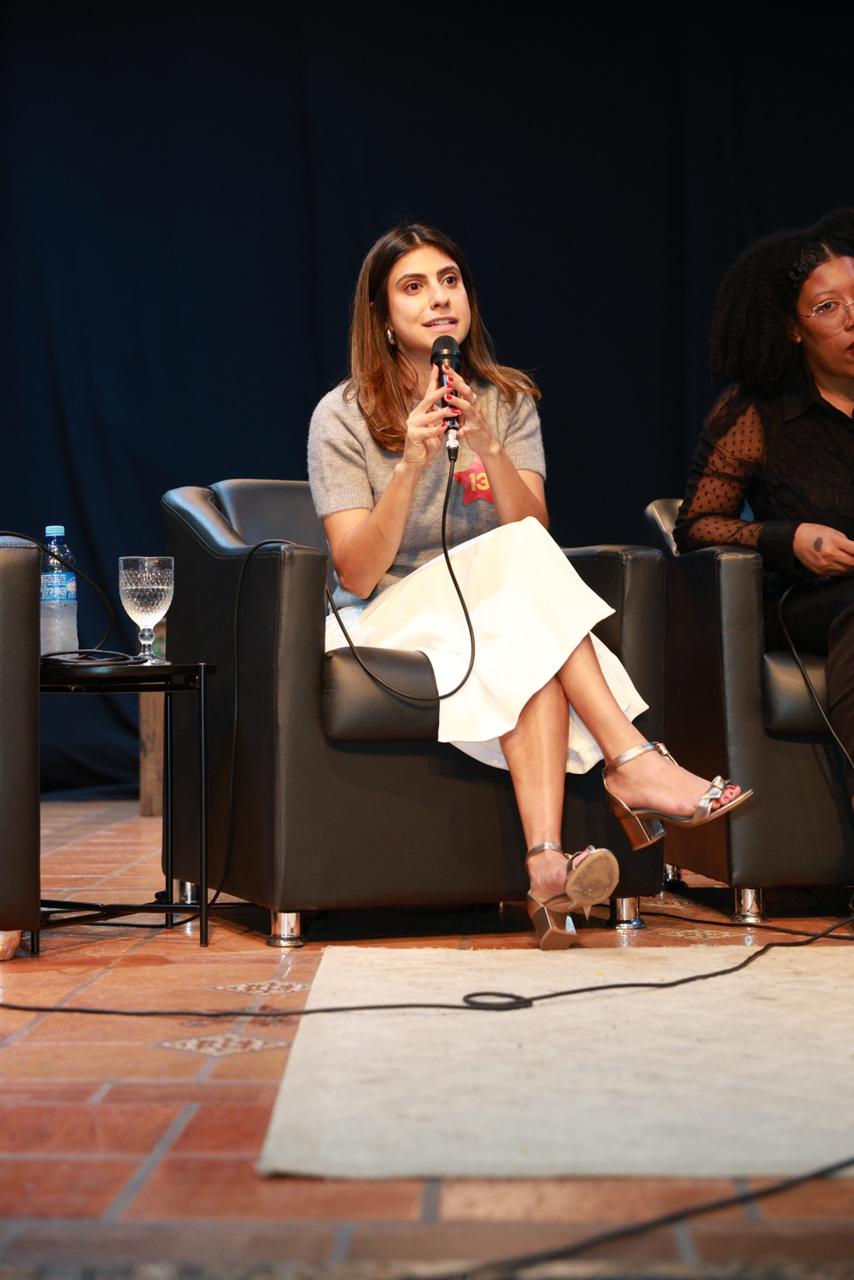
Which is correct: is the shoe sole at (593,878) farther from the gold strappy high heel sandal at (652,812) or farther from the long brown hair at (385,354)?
the long brown hair at (385,354)

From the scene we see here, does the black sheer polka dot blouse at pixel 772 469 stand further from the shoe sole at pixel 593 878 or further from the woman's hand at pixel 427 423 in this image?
the shoe sole at pixel 593 878

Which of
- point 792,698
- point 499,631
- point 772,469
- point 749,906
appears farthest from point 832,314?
point 749,906

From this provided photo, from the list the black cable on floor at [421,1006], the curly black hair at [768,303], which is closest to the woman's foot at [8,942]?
the black cable on floor at [421,1006]

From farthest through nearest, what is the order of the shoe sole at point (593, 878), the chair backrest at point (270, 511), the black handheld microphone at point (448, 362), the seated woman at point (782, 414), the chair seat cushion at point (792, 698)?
the chair backrest at point (270, 511) → the seated woman at point (782, 414) → the chair seat cushion at point (792, 698) → the black handheld microphone at point (448, 362) → the shoe sole at point (593, 878)

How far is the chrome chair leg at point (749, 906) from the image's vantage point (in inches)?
101

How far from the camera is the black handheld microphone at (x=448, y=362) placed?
2432 millimetres

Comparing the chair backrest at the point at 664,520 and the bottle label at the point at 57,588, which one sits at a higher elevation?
the chair backrest at the point at 664,520

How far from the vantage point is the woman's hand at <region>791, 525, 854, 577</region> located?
2.59 m

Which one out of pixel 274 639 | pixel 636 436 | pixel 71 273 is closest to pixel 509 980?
pixel 274 639

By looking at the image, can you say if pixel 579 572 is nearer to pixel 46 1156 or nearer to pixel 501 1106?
pixel 501 1106

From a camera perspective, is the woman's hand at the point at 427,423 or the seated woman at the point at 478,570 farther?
the woman's hand at the point at 427,423

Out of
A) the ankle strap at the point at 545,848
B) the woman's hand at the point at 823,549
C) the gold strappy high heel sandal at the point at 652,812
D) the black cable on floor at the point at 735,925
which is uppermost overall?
the woman's hand at the point at 823,549

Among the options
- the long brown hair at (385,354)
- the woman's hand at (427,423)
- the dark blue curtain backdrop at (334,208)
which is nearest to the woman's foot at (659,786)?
the woman's hand at (427,423)

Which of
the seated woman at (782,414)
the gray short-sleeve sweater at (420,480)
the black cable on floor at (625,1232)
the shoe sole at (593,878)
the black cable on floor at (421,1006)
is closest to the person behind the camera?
the black cable on floor at (625,1232)
